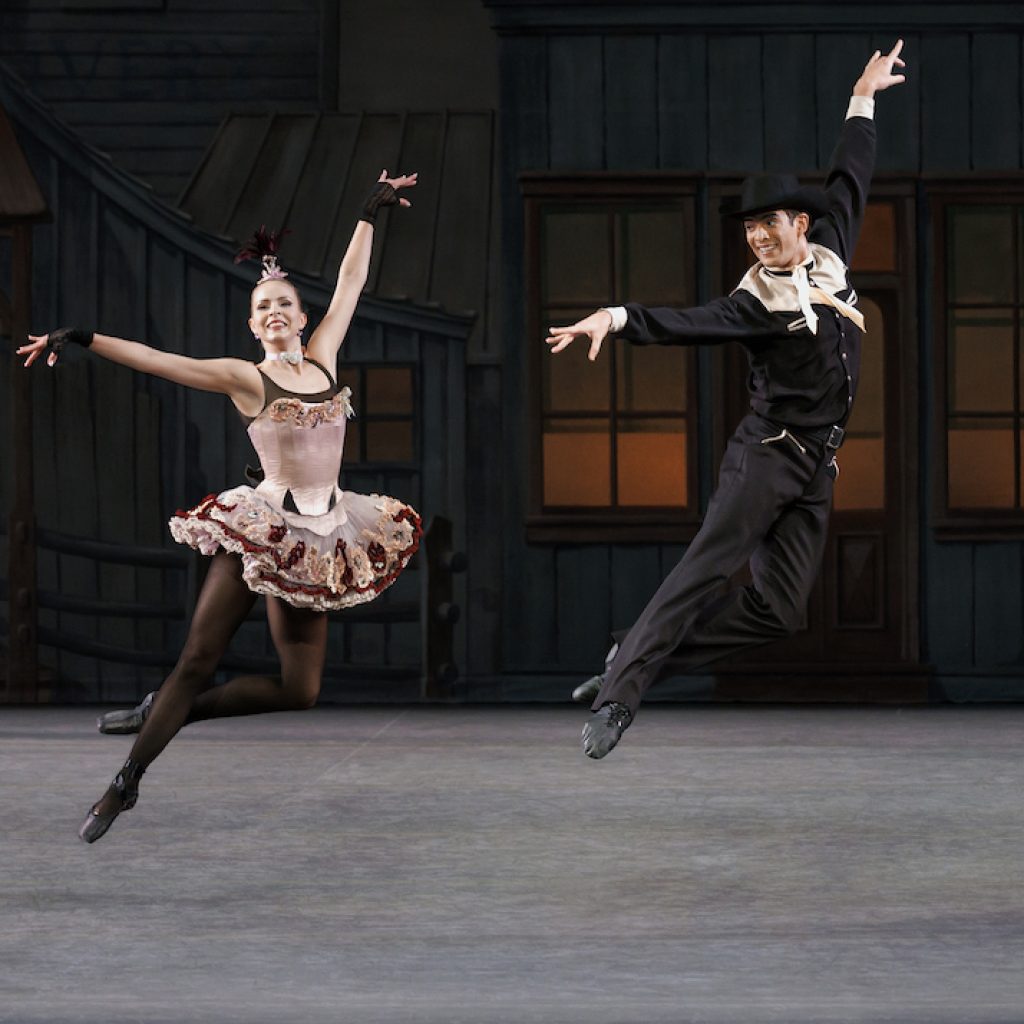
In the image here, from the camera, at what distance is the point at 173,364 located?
24.0 ft

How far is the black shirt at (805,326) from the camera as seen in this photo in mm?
6637

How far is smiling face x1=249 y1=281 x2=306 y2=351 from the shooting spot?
763 cm

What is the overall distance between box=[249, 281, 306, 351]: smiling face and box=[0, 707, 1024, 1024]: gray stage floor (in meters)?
1.77

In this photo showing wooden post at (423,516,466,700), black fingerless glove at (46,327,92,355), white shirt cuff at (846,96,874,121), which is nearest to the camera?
black fingerless glove at (46,327,92,355)

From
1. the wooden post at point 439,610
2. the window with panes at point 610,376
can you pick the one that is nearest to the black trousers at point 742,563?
the window with panes at point 610,376

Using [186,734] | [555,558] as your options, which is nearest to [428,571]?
[555,558]

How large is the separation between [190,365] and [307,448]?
1.64 ft

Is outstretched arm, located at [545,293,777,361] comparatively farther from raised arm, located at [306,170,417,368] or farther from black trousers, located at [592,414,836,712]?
raised arm, located at [306,170,417,368]

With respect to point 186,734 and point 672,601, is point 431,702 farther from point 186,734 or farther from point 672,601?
point 672,601

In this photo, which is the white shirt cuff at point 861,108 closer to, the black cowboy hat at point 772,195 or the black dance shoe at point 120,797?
the black cowboy hat at point 772,195

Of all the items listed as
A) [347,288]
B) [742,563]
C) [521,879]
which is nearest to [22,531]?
Answer: [347,288]

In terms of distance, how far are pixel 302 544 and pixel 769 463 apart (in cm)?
163

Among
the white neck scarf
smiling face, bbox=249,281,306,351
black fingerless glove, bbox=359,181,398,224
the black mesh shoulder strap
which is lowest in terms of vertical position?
the black mesh shoulder strap

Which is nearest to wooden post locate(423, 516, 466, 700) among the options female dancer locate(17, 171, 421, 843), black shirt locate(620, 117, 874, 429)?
female dancer locate(17, 171, 421, 843)
